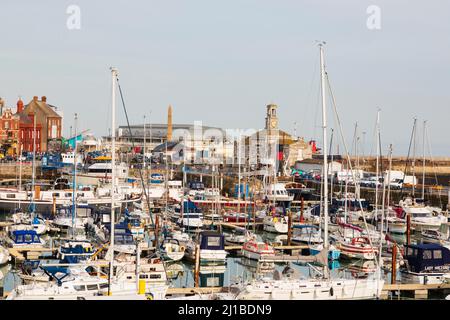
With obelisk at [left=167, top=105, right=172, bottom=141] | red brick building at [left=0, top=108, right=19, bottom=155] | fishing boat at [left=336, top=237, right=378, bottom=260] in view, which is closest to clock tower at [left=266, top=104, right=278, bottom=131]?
red brick building at [left=0, top=108, right=19, bottom=155]

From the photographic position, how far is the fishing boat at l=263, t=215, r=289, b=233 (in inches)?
1460

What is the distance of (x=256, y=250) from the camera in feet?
90.8

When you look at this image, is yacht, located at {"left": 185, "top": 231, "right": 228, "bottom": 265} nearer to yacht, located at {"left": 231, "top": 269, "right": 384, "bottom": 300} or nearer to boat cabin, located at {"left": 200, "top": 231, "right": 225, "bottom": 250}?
boat cabin, located at {"left": 200, "top": 231, "right": 225, "bottom": 250}

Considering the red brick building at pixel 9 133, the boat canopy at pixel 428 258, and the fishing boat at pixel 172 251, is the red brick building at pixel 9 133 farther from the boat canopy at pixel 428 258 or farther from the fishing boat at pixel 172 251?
the boat canopy at pixel 428 258

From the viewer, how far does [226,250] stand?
29.8 m

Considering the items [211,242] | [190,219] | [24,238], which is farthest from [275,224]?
[24,238]

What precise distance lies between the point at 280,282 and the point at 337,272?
8374 millimetres

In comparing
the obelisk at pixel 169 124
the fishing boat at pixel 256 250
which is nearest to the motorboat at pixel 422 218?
the fishing boat at pixel 256 250

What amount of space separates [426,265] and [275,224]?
14.6 meters

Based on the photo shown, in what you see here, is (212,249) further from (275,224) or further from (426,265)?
(275,224)

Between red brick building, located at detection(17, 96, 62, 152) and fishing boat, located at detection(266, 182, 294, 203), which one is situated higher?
red brick building, located at detection(17, 96, 62, 152)

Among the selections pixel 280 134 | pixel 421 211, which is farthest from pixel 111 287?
pixel 280 134

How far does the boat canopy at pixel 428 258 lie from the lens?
23250 millimetres

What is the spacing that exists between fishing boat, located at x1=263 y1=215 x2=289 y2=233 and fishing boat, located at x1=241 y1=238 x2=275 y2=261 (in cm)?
871
